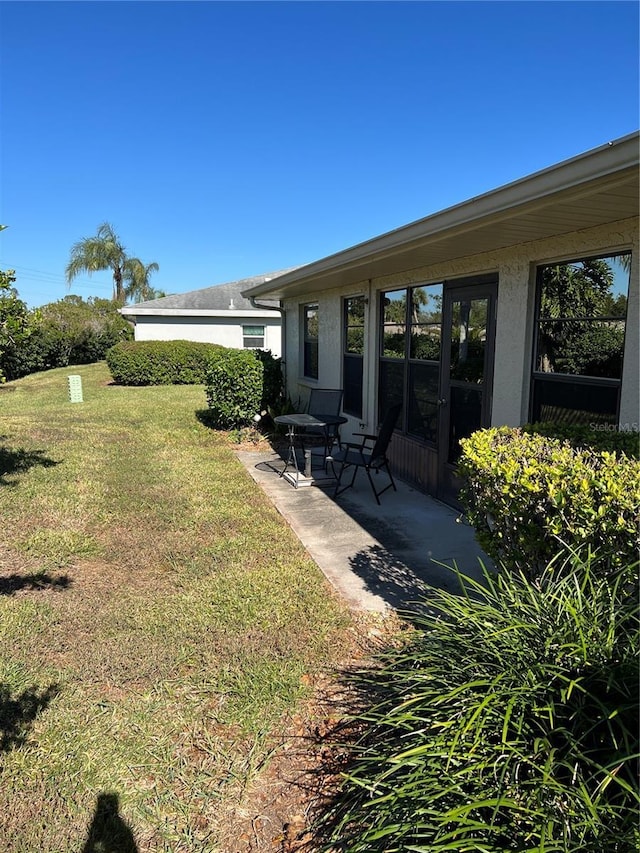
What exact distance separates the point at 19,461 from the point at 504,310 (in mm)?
6723

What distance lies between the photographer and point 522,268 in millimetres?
4828

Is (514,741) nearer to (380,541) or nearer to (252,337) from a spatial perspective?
(380,541)

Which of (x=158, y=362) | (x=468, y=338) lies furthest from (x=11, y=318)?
(x=158, y=362)

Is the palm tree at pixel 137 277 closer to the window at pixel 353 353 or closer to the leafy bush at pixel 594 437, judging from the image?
the window at pixel 353 353

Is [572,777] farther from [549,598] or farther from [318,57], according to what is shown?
[318,57]

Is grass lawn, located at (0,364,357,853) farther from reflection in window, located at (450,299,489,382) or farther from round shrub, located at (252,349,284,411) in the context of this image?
round shrub, located at (252,349,284,411)

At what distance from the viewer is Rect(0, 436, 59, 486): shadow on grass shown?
714 cm

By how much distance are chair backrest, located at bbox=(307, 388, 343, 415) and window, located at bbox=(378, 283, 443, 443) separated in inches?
28.2

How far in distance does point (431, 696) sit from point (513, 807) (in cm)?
58

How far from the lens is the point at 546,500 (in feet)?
8.58

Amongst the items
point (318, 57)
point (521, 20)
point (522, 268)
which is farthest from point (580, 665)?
point (318, 57)

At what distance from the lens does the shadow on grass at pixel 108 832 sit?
204 cm

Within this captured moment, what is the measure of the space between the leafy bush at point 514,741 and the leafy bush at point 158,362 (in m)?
17.2
